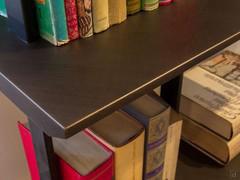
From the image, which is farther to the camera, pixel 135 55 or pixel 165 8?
pixel 165 8

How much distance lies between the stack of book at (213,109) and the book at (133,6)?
37 centimetres

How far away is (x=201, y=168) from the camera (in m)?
0.92

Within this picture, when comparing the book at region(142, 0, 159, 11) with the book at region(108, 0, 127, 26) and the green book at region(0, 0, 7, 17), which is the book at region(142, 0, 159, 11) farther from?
the green book at region(0, 0, 7, 17)

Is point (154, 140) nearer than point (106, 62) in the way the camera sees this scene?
No

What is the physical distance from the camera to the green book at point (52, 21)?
513mm

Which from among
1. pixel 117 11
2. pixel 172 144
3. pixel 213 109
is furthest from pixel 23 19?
pixel 213 109

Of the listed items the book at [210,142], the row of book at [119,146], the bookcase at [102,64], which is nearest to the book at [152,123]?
the row of book at [119,146]

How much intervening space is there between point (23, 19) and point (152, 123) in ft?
0.91

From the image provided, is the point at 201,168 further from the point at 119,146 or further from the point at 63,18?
the point at 63,18

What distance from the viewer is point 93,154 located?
2.03 feet

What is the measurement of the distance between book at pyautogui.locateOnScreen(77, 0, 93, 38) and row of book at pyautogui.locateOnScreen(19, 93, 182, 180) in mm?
156

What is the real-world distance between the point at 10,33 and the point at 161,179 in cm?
43

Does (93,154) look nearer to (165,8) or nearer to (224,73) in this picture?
(165,8)

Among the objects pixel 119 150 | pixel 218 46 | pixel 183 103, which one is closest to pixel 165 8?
pixel 218 46
